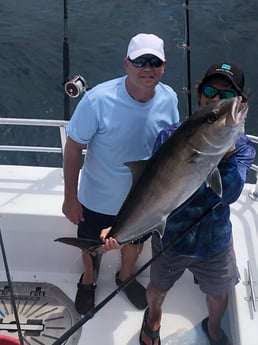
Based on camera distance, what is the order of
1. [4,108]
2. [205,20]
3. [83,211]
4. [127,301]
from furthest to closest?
[205,20], [4,108], [127,301], [83,211]

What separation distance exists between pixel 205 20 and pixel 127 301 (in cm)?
888

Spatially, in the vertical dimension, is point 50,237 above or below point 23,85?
below

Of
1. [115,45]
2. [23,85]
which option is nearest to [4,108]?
[23,85]

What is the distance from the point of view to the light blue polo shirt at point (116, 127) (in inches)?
94.0

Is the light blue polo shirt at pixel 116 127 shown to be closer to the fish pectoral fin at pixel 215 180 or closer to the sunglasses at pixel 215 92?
the sunglasses at pixel 215 92

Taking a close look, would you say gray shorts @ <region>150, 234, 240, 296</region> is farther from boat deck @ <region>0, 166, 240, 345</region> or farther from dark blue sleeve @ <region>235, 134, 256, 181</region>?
boat deck @ <region>0, 166, 240, 345</region>

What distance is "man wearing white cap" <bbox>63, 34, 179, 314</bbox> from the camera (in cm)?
233

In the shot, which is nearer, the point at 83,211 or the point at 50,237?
the point at 83,211

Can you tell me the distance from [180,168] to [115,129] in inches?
26.2

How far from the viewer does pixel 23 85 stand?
8695 mm

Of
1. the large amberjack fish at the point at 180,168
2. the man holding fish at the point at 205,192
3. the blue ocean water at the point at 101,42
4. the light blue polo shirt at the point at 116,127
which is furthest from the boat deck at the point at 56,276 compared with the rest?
the blue ocean water at the point at 101,42

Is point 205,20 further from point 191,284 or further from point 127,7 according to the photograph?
point 191,284

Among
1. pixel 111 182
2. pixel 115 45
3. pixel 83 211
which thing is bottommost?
pixel 83 211

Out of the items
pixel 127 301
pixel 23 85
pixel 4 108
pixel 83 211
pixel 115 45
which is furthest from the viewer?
pixel 115 45
